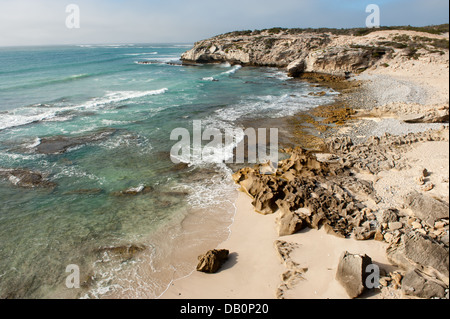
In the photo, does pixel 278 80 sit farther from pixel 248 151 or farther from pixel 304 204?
pixel 304 204

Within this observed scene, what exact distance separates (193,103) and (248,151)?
14673 millimetres

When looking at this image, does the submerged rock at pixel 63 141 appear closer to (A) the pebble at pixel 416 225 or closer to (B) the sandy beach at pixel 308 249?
(B) the sandy beach at pixel 308 249

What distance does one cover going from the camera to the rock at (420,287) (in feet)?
20.3

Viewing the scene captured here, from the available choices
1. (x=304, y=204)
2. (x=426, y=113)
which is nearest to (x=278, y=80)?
(x=426, y=113)

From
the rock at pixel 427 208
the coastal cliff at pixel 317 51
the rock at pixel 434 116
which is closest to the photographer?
the rock at pixel 427 208

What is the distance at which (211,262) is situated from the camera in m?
7.94

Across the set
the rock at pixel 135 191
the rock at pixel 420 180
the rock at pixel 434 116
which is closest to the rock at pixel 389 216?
the rock at pixel 420 180

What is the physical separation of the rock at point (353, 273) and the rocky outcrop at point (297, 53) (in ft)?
132

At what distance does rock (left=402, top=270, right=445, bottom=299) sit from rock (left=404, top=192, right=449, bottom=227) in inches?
90.3

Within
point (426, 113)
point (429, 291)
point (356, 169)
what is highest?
point (426, 113)

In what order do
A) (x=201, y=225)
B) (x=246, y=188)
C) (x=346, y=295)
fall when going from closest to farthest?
1. (x=346, y=295)
2. (x=201, y=225)
3. (x=246, y=188)

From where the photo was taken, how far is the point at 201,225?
10.3m

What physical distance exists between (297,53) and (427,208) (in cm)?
5419

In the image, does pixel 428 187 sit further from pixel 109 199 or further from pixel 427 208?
pixel 109 199
